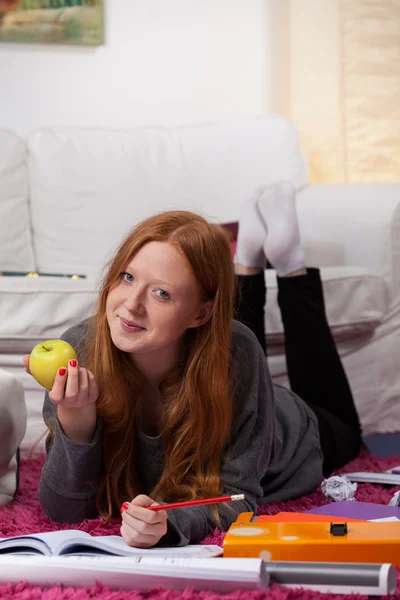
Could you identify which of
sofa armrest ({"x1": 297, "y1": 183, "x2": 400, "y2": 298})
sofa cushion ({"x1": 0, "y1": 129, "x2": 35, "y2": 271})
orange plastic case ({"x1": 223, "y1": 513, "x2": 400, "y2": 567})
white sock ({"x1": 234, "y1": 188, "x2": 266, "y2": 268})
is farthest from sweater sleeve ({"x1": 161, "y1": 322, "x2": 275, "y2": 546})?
sofa cushion ({"x1": 0, "y1": 129, "x2": 35, "y2": 271})

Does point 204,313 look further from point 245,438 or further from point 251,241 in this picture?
point 251,241

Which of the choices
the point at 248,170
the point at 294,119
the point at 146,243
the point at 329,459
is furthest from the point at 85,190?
the point at 146,243

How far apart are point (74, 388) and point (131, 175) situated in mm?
1463

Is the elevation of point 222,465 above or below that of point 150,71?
below

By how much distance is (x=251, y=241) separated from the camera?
1938mm

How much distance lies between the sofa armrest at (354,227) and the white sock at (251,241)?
36cm

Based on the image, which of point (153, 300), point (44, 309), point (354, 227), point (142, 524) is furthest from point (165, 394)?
point (354, 227)

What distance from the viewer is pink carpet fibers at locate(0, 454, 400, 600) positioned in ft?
2.90

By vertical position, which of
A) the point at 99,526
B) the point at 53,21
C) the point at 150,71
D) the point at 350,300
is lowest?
the point at 99,526

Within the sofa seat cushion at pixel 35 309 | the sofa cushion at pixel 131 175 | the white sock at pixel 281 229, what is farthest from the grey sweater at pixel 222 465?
the sofa cushion at pixel 131 175

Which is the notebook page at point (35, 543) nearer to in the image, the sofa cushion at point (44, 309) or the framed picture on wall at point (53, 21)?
the sofa cushion at point (44, 309)

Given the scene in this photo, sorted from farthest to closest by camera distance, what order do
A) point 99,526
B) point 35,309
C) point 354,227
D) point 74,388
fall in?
1. point 354,227
2. point 35,309
3. point 99,526
4. point 74,388

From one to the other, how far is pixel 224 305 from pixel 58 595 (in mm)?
477

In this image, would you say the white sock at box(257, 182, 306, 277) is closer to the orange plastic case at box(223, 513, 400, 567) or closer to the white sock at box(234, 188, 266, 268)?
the white sock at box(234, 188, 266, 268)
